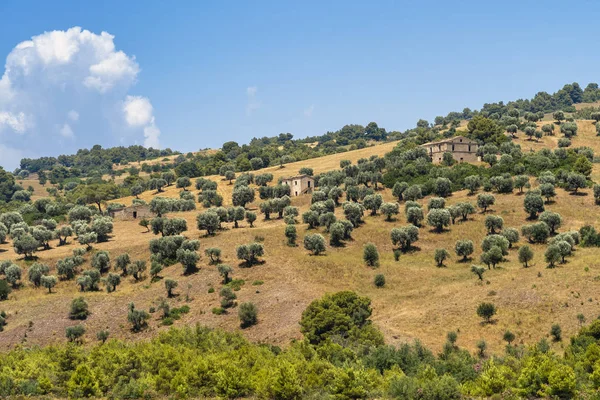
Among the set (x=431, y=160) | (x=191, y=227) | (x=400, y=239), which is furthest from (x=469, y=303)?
(x=431, y=160)

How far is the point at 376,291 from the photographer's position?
2955 inches

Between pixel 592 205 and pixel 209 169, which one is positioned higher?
pixel 209 169

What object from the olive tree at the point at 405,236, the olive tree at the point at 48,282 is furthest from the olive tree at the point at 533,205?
the olive tree at the point at 48,282

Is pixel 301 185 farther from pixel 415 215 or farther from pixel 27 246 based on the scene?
pixel 27 246

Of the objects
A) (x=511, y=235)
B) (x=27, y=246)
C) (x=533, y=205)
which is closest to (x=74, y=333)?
(x=27, y=246)

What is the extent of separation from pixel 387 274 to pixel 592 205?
49556 millimetres

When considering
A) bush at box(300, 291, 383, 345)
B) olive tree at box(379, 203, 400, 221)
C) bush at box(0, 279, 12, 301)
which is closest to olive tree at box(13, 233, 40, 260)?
bush at box(0, 279, 12, 301)

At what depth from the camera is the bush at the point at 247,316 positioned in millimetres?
67188

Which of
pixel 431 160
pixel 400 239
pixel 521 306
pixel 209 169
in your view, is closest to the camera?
pixel 521 306

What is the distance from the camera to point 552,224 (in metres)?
93.4

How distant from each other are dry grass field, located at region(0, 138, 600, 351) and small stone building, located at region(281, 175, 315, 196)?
37.5 m

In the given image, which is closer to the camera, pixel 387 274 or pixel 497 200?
pixel 387 274

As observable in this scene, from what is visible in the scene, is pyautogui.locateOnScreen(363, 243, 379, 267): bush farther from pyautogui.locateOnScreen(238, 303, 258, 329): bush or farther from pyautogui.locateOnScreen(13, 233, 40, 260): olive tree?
pyautogui.locateOnScreen(13, 233, 40, 260): olive tree

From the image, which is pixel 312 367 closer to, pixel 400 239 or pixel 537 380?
pixel 537 380
